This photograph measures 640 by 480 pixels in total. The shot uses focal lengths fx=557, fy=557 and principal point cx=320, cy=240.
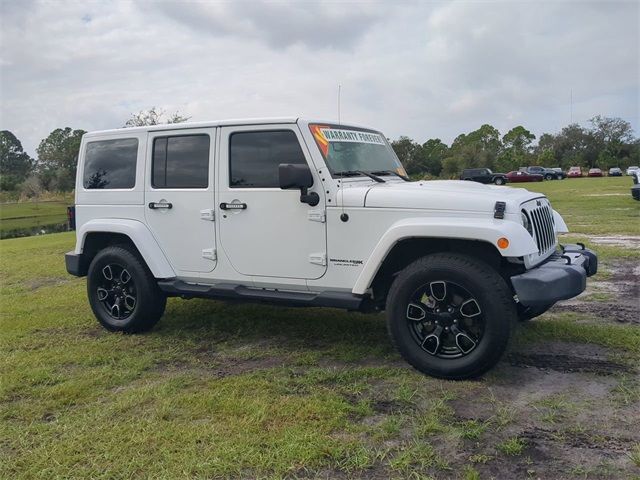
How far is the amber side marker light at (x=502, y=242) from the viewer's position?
3.77 m

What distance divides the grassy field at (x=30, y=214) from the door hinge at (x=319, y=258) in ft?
104

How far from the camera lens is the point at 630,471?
9.23ft

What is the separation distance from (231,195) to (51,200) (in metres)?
57.2

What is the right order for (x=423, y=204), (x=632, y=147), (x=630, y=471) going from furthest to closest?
(x=632, y=147), (x=423, y=204), (x=630, y=471)

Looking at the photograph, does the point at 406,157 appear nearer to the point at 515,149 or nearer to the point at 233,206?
the point at 233,206

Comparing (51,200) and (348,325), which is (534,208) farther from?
(51,200)

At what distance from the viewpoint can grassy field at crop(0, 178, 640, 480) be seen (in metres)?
3.00

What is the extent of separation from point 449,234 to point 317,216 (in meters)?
1.11

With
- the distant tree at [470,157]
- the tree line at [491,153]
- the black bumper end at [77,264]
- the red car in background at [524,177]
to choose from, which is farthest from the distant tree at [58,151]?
the black bumper end at [77,264]

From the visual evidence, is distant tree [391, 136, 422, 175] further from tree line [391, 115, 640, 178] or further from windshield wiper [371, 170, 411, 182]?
tree line [391, 115, 640, 178]

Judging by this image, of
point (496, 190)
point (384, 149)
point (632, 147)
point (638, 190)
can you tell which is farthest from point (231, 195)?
point (632, 147)

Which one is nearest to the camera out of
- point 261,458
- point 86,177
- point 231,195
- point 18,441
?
point 261,458

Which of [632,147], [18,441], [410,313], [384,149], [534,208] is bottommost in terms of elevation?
[18,441]

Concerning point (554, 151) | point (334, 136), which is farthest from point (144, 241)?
point (554, 151)
